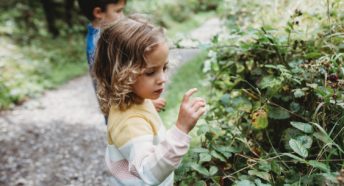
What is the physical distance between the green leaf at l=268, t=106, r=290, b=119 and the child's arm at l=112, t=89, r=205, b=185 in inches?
31.2

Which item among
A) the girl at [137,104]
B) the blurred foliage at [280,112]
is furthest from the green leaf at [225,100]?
the girl at [137,104]

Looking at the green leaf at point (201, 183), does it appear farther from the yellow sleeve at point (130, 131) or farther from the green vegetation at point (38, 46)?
the green vegetation at point (38, 46)

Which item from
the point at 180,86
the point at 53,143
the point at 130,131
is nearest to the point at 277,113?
the point at 130,131

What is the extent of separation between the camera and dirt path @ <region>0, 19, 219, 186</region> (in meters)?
4.28

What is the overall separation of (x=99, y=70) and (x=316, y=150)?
122 centimetres

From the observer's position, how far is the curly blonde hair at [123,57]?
5.97 ft

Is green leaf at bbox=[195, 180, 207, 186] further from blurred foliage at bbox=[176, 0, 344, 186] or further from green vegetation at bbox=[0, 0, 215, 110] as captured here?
green vegetation at bbox=[0, 0, 215, 110]

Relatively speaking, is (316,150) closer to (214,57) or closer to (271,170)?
(271,170)

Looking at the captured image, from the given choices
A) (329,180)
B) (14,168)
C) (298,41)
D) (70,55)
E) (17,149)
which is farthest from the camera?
(70,55)

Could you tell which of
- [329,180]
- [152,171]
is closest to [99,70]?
[152,171]

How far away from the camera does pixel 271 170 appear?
2.06m

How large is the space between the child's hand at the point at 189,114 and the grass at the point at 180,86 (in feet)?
11.0

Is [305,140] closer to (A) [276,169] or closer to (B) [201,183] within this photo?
(A) [276,169]

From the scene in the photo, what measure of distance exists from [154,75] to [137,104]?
0.18 m
